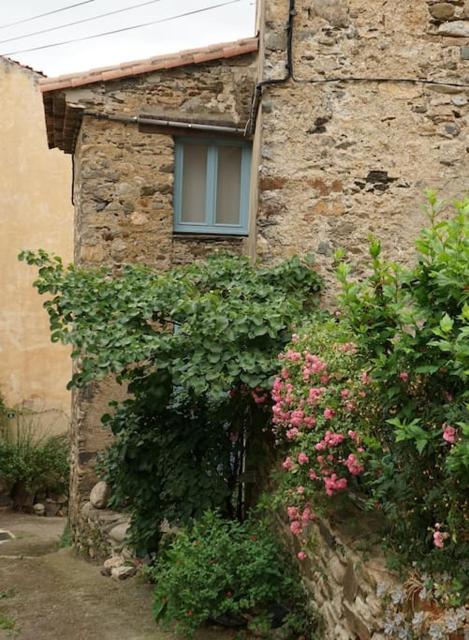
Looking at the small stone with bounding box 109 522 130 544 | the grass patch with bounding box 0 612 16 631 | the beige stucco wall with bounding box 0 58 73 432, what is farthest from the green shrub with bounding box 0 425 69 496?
the grass patch with bounding box 0 612 16 631

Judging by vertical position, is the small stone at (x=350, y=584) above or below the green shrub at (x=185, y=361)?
below

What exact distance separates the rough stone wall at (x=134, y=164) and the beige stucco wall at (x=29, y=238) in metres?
6.02

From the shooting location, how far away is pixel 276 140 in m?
6.84

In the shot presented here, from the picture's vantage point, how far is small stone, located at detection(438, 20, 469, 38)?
6.82m

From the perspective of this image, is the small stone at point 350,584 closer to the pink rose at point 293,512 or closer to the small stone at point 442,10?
the pink rose at point 293,512

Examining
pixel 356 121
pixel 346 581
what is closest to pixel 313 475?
pixel 346 581

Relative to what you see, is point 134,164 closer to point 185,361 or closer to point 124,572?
point 185,361

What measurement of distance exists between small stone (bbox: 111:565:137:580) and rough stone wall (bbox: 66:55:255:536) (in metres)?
2.43

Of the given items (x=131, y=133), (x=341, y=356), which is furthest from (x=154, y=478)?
(x=131, y=133)

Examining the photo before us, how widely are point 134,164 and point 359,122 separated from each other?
11.9 ft

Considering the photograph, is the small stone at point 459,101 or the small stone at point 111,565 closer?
the small stone at point 459,101

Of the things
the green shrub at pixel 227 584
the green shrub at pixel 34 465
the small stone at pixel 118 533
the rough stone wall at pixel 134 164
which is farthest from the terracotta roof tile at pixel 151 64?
the green shrub at pixel 34 465

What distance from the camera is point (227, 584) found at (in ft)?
16.5

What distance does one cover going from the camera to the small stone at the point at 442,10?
684 cm
